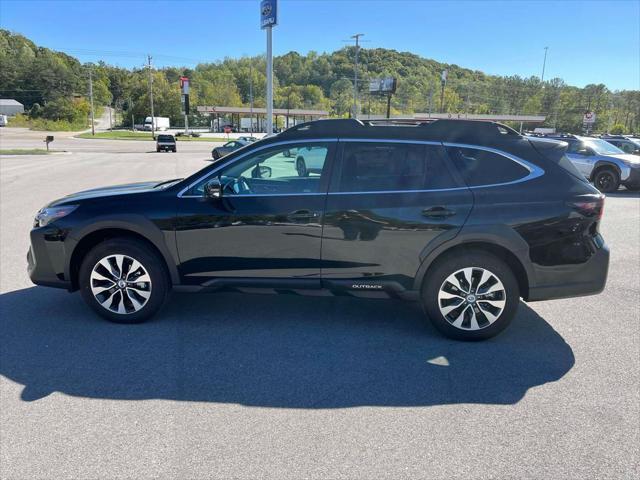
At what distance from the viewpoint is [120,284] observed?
434 cm

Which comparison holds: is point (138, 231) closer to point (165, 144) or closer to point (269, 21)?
point (269, 21)

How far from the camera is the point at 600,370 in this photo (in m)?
3.73

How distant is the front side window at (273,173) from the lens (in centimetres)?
420

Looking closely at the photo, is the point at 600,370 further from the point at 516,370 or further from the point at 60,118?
the point at 60,118

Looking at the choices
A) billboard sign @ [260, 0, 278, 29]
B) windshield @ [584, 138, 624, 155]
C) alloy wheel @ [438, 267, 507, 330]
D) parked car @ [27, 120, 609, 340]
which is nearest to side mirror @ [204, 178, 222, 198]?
parked car @ [27, 120, 609, 340]

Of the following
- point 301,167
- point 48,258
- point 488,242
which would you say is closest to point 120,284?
point 48,258

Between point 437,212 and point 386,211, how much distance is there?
42cm

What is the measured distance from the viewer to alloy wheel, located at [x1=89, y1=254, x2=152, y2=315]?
430 cm

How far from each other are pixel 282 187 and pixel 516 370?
2.43 meters

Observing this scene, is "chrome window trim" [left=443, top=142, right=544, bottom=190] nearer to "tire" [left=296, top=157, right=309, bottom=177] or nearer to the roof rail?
the roof rail

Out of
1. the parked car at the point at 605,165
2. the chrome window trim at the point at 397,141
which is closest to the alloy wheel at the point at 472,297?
the chrome window trim at the point at 397,141

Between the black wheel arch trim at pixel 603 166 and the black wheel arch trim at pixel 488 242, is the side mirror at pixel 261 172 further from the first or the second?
the black wheel arch trim at pixel 603 166

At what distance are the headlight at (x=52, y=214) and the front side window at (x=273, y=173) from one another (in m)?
1.18

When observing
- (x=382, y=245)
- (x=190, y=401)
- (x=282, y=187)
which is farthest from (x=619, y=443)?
(x=282, y=187)
